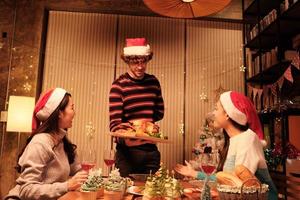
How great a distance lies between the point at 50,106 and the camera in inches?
70.5

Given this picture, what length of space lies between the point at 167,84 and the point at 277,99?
4.94ft

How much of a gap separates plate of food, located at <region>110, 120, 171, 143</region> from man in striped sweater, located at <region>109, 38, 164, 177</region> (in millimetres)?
36

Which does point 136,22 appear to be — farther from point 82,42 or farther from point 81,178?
point 81,178

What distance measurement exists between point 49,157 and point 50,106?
31 centimetres

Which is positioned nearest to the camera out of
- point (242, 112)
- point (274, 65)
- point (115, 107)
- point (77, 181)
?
point (77, 181)

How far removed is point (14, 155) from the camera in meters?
4.07

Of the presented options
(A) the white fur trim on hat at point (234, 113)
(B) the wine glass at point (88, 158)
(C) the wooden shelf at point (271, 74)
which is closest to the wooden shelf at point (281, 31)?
(C) the wooden shelf at point (271, 74)

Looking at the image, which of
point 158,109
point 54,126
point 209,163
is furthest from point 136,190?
point 158,109

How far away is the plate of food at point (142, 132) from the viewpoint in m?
2.23

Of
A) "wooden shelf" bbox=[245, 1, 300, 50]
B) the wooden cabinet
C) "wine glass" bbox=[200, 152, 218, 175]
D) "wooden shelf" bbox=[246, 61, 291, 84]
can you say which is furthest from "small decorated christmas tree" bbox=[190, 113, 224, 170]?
"wine glass" bbox=[200, 152, 218, 175]

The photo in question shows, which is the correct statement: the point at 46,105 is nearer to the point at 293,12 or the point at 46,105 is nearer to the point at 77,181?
the point at 77,181

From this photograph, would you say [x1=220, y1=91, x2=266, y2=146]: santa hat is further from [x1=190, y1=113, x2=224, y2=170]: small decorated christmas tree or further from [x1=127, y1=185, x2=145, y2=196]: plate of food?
[x1=190, y1=113, x2=224, y2=170]: small decorated christmas tree

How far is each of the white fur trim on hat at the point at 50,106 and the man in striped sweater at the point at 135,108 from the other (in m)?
0.69

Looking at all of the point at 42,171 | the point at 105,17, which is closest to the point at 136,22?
the point at 105,17
